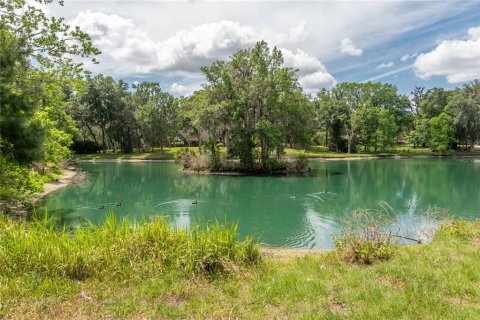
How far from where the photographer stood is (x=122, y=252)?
5855 millimetres

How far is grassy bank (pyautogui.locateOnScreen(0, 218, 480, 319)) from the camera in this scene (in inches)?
A: 178

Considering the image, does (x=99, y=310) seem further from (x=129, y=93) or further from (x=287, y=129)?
(x=129, y=93)

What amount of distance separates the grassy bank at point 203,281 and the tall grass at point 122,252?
2 centimetres

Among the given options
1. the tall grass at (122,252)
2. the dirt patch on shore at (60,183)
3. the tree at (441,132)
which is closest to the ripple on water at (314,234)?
the tall grass at (122,252)

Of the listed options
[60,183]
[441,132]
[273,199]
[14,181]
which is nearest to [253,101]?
[273,199]

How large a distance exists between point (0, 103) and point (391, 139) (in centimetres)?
5622

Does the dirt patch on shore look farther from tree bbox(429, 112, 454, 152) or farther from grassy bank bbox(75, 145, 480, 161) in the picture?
tree bbox(429, 112, 454, 152)

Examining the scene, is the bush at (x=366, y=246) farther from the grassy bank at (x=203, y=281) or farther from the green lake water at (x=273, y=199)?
the green lake water at (x=273, y=199)

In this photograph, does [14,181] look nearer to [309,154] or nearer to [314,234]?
[314,234]

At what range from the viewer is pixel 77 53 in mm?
12414

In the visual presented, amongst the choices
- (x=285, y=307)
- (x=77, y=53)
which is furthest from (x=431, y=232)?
(x=77, y=53)

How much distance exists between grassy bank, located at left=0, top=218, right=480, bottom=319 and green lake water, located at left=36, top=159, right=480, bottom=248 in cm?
442

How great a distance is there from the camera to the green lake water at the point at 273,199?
49.9 feet

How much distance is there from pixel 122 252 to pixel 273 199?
620 inches
